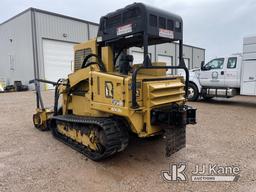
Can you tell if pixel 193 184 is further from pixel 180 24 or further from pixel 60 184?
pixel 180 24

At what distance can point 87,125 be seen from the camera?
413cm

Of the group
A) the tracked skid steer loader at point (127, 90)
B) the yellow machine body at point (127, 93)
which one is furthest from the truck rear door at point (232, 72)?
the yellow machine body at point (127, 93)

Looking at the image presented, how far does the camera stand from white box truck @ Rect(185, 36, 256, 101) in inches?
373

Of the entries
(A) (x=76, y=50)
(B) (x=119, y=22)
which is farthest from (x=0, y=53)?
(B) (x=119, y=22)

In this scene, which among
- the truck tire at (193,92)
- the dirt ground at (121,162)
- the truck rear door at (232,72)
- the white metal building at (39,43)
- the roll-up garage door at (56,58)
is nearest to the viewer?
the dirt ground at (121,162)

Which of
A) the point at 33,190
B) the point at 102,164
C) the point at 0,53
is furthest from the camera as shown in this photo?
the point at 0,53

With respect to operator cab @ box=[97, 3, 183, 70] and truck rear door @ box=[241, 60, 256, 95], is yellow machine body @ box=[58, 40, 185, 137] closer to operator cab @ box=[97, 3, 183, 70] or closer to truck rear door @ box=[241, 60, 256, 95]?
operator cab @ box=[97, 3, 183, 70]

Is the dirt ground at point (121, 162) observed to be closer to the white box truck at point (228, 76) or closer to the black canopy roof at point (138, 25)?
the black canopy roof at point (138, 25)

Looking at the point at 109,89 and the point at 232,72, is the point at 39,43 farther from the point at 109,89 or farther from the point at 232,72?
the point at 109,89

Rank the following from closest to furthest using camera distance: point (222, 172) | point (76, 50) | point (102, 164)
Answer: point (222, 172) → point (102, 164) → point (76, 50)

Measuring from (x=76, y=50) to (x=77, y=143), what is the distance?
197 cm

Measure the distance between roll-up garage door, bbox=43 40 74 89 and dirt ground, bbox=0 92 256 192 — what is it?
12.1 meters

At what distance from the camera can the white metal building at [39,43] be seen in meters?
16.7

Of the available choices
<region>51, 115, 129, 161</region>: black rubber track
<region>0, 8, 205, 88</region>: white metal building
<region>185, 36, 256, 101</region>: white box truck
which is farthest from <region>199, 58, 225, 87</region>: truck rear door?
<region>51, 115, 129, 161</region>: black rubber track
